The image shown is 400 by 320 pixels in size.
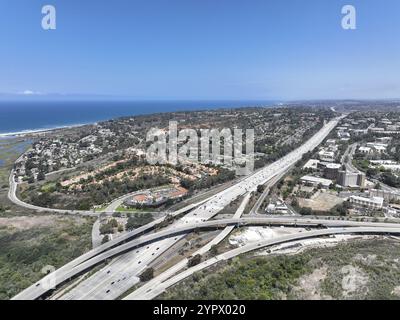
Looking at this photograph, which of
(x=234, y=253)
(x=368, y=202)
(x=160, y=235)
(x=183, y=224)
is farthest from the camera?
(x=368, y=202)

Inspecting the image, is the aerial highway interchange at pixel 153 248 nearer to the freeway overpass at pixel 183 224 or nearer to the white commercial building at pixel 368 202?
the freeway overpass at pixel 183 224

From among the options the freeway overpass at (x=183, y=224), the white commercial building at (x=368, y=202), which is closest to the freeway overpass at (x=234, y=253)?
the freeway overpass at (x=183, y=224)

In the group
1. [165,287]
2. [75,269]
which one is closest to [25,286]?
[75,269]

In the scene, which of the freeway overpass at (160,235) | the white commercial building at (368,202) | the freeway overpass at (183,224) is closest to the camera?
the freeway overpass at (160,235)

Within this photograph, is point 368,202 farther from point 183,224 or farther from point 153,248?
point 153,248

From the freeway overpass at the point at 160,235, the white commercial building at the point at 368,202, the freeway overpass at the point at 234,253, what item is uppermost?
the white commercial building at the point at 368,202

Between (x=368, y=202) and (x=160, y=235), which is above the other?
(x=368, y=202)

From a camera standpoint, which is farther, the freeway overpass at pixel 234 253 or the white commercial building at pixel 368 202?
the white commercial building at pixel 368 202

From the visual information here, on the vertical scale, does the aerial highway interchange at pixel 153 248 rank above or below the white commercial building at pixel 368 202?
below

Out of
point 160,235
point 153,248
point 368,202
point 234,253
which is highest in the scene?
point 368,202

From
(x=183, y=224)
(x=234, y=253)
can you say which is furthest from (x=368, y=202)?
(x=183, y=224)
